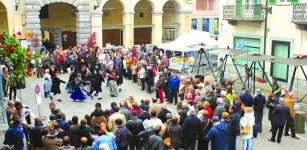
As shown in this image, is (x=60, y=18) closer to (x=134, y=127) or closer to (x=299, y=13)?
(x=299, y=13)

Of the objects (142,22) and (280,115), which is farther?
(142,22)

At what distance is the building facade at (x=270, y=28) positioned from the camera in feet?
66.5

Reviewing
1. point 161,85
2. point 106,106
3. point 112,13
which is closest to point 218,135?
point 161,85

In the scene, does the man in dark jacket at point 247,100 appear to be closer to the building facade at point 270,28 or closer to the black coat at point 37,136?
the building facade at point 270,28

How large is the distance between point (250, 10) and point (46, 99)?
41.1 feet

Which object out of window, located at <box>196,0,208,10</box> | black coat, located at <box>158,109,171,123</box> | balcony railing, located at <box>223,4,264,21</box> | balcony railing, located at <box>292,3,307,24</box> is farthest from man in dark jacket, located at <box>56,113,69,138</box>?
window, located at <box>196,0,208,10</box>

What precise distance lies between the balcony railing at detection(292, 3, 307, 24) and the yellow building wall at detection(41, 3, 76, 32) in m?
24.0

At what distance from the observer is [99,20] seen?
3522 cm

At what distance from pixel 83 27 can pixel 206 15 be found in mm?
21383

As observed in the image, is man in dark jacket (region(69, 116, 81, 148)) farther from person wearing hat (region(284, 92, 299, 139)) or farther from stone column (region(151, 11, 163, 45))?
stone column (region(151, 11, 163, 45))

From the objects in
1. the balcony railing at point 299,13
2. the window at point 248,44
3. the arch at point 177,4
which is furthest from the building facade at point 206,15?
the balcony railing at point 299,13

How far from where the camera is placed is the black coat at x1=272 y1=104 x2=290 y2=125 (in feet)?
43.9

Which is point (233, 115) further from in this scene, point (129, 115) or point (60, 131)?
point (60, 131)

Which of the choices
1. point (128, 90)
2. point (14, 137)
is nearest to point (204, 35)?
point (128, 90)
